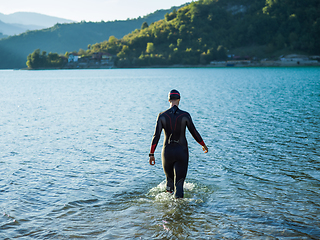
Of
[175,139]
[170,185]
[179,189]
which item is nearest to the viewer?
[175,139]

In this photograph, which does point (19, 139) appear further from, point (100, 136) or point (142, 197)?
point (142, 197)

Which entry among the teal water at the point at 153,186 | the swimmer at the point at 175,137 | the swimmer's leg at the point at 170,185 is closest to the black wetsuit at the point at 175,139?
the swimmer at the point at 175,137

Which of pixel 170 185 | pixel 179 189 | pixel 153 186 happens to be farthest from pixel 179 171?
pixel 153 186

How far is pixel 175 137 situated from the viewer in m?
8.26

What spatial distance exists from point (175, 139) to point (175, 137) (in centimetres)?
5

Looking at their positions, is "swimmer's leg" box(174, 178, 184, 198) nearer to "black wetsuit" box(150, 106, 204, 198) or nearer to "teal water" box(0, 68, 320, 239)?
"black wetsuit" box(150, 106, 204, 198)

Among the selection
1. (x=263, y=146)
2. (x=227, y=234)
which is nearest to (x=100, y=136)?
(x=263, y=146)

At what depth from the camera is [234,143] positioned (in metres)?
16.8

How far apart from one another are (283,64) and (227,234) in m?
190

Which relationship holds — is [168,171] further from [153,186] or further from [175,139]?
[153,186]

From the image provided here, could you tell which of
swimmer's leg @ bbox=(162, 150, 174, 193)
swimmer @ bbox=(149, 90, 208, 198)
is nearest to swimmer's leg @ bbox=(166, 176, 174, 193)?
swimmer's leg @ bbox=(162, 150, 174, 193)

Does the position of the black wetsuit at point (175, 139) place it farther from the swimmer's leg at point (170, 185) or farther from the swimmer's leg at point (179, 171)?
the swimmer's leg at point (170, 185)

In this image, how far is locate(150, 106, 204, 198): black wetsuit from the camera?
26.6ft

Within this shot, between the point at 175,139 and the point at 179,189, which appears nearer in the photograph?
the point at 175,139
